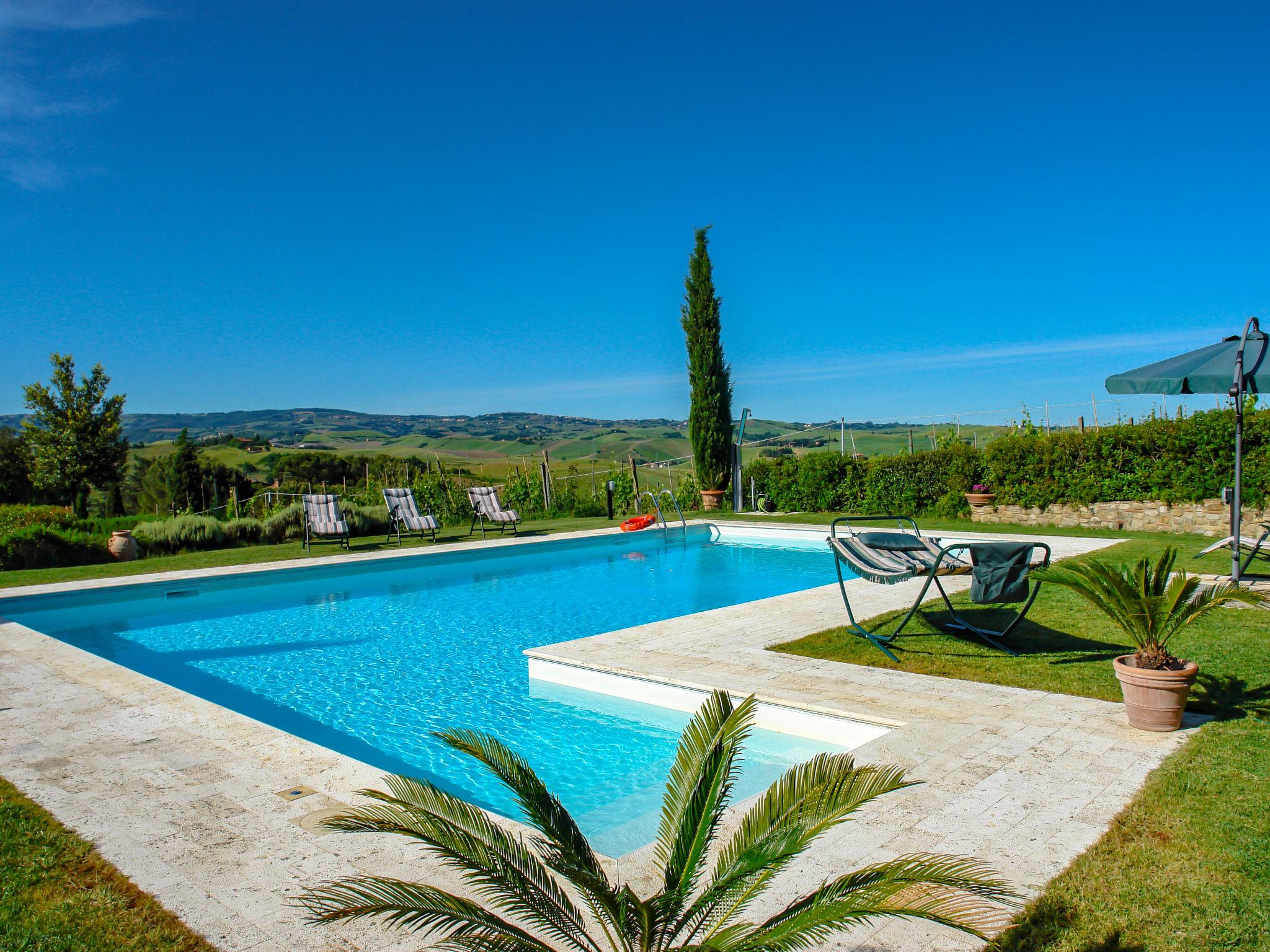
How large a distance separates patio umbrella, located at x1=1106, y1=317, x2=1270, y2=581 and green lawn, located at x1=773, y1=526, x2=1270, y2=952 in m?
2.05

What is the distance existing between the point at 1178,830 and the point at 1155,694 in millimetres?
→ 1093

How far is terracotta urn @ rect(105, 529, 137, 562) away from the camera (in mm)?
12227

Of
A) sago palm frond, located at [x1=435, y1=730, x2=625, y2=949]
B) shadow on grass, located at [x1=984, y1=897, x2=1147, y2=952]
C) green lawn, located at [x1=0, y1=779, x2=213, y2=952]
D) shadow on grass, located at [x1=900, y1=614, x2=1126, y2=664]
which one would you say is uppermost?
sago palm frond, located at [x1=435, y1=730, x2=625, y2=949]

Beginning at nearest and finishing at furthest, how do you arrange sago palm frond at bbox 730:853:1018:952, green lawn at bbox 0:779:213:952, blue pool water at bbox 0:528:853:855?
1. sago palm frond at bbox 730:853:1018:952
2. green lawn at bbox 0:779:213:952
3. blue pool water at bbox 0:528:853:855

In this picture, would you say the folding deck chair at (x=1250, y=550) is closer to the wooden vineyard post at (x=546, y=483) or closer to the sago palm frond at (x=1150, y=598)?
the sago palm frond at (x=1150, y=598)

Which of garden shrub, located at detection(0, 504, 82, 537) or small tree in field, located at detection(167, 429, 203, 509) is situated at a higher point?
small tree in field, located at detection(167, 429, 203, 509)

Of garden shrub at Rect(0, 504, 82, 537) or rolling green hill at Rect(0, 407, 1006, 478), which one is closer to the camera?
garden shrub at Rect(0, 504, 82, 537)

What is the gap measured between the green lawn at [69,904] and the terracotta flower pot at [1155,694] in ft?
12.3

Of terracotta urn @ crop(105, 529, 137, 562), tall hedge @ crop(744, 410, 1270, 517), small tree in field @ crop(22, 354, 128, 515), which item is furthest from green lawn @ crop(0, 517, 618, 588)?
small tree in field @ crop(22, 354, 128, 515)

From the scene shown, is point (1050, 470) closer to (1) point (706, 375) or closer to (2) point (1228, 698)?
(1) point (706, 375)

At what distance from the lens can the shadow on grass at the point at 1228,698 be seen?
148 inches

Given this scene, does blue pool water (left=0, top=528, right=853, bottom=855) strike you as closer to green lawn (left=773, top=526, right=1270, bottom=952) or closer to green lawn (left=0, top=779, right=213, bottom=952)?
green lawn (left=773, top=526, right=1270, bottom=952)

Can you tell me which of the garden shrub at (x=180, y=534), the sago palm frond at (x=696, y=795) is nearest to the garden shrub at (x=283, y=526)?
the garden shrub at (x=180, y=534)

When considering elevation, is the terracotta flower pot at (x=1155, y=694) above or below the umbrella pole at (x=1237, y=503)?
below
